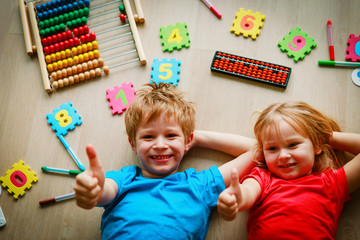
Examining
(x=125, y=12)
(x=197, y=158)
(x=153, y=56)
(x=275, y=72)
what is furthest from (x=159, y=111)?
(x=125, y=12)

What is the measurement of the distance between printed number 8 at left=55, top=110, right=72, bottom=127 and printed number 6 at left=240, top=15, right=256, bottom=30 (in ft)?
2.62

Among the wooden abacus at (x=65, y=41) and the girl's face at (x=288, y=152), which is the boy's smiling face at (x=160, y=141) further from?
the wooden abacus at (x=65, y=41)

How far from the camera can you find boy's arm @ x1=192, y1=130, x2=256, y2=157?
103 cm

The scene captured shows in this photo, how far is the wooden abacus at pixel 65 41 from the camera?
4.04 ft

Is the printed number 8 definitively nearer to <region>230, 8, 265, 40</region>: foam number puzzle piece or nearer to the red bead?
the red bead

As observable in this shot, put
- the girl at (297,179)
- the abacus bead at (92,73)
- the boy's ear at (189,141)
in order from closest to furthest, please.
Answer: the girl at (297,179) → the boy's ear at (189,141) → the abacus bead at (92,73)

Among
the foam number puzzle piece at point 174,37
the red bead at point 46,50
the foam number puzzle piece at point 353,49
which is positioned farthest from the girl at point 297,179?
the red bead at point 46,50

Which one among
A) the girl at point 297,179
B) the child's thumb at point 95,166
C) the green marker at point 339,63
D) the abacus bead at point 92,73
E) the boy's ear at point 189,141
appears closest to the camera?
the child's thumb at point 95,166

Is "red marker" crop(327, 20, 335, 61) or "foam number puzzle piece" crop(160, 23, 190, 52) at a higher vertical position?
"foam number puzzle piece" crop(160, 23, 190, 52)

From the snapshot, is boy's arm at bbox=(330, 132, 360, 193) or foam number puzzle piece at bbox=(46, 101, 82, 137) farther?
foam number puzzle piece at bbox=(46, 101, 82, 137)

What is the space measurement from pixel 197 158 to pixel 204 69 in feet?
1.19

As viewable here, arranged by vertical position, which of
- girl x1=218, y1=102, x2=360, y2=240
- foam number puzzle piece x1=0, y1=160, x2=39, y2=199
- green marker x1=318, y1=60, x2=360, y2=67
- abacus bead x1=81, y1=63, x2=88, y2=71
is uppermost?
abacus bead x1=81, y1=63, x2=88, y2=71

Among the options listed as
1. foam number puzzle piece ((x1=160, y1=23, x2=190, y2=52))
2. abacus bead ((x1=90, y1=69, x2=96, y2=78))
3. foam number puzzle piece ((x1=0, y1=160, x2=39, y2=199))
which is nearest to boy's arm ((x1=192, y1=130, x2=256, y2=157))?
foam number puzzle piece ((x1=160, y1=23, x2=190, y2=52))

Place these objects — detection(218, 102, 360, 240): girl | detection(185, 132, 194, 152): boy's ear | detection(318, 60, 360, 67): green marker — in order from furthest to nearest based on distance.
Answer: detection(318, 60, 360, 67): green marker < detection(185, 132, 194, 152): boy's ear < detection(218, 102, 360, 240): girl
